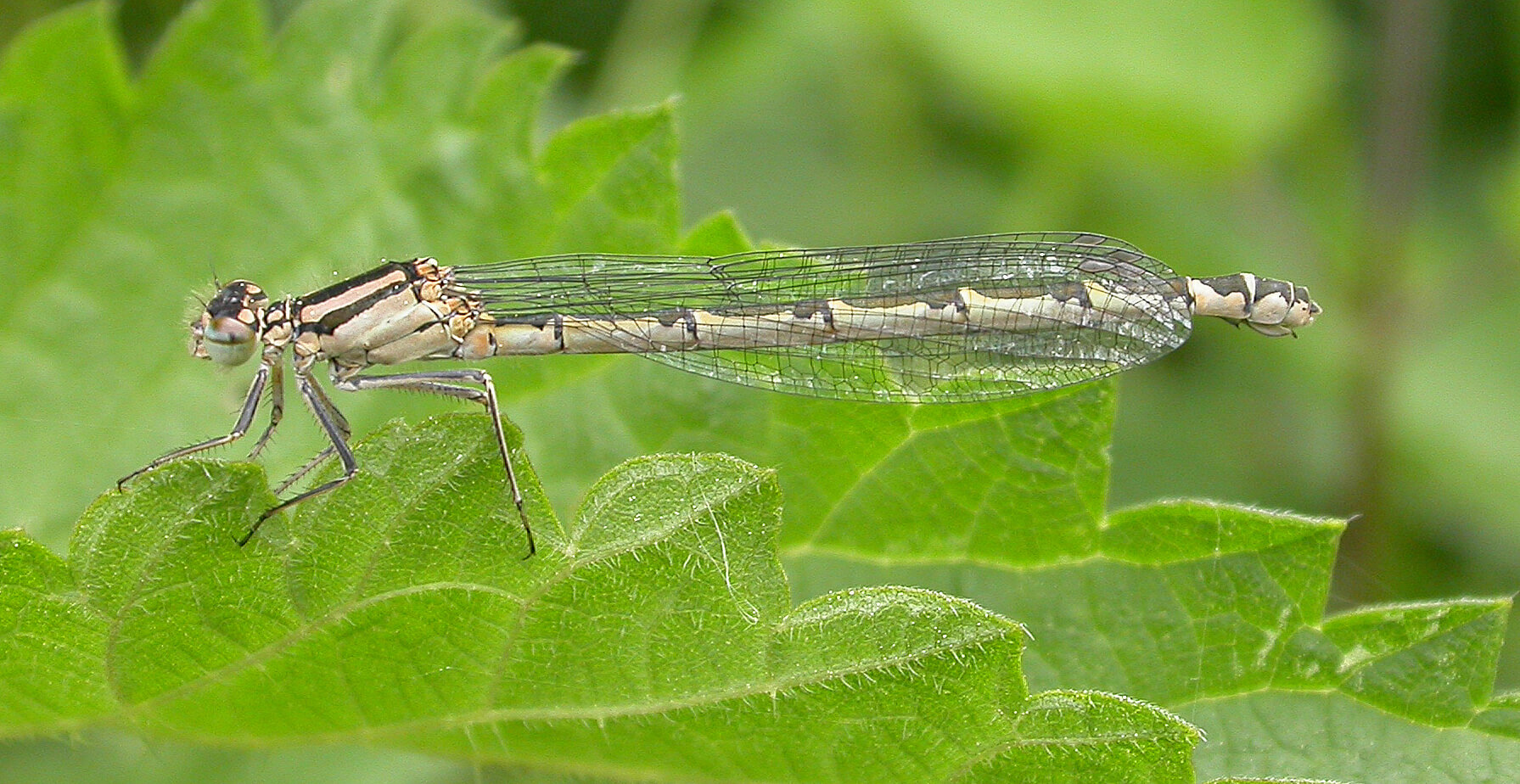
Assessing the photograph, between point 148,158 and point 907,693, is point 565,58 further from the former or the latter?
point 907,693

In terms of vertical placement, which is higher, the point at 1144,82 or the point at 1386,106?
the point at 1144,82

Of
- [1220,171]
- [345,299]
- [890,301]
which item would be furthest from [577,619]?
[1220,171]

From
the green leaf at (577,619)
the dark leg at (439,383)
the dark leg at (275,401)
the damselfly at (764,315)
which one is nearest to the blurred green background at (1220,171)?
the damselfly at (764,315)

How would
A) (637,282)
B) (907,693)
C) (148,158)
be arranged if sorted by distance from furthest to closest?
(148,158)
(637,282)
(907,693)

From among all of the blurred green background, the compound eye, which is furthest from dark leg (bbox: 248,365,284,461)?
the blurred green background

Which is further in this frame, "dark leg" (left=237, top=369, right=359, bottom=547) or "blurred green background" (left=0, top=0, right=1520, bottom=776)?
"blurred green background" (left=0, top=0, right=1520, bottom=776)

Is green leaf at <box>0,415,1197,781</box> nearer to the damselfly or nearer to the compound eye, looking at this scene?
the damselfly

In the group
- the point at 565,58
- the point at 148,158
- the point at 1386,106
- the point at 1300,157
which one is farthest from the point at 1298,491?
the point at 148,158
